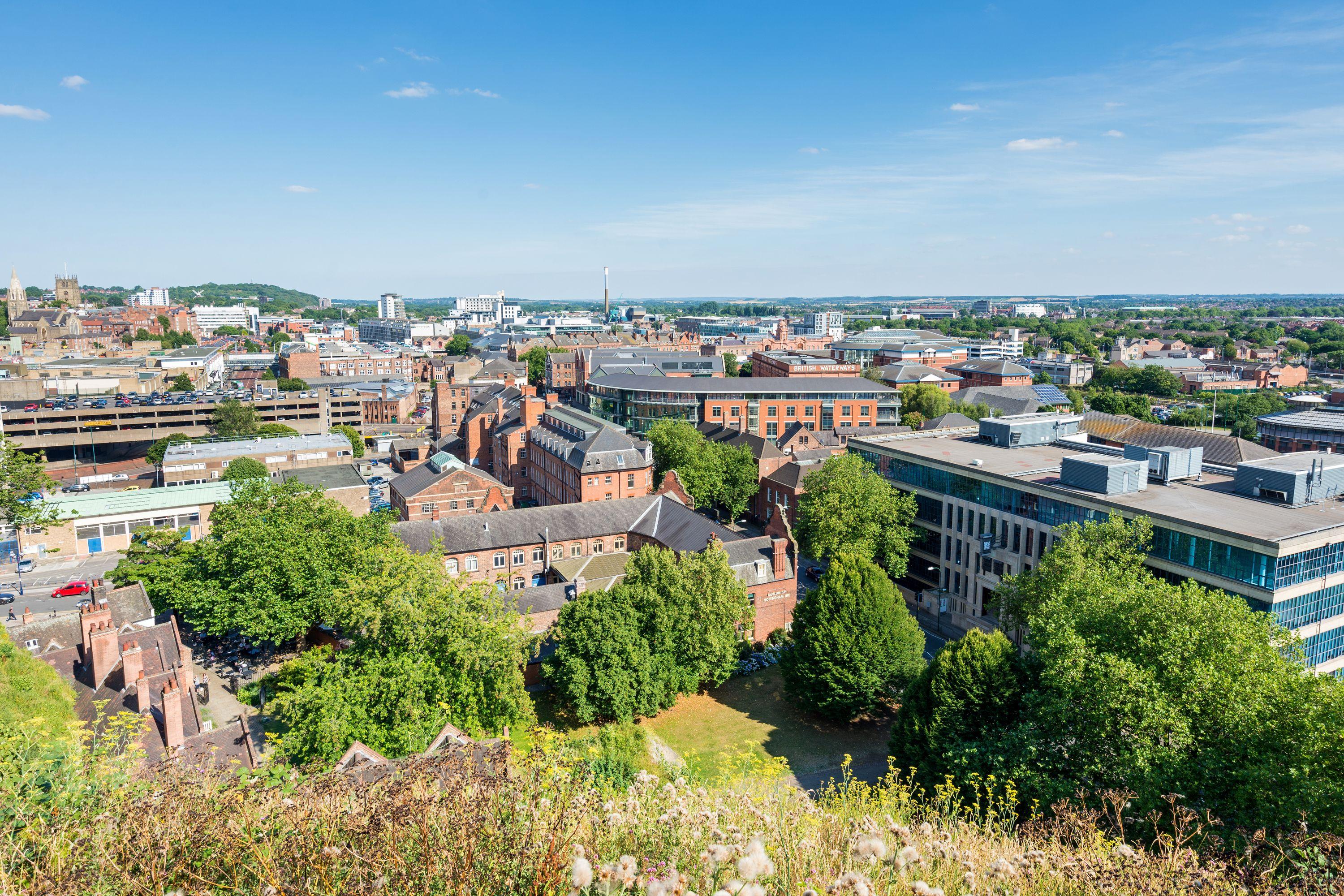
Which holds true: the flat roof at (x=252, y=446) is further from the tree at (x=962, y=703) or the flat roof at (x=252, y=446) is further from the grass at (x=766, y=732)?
the tree at (x=962, y=703)

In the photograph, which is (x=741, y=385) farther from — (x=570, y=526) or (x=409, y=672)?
(x=409, y=672)

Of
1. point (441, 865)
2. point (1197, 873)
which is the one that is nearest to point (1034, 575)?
point (1197, 873)

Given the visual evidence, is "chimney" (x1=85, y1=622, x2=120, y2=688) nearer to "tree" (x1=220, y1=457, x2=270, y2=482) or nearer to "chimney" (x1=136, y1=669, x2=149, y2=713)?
"chimney" (x1=136, y1=669, x2=149, y2=713)

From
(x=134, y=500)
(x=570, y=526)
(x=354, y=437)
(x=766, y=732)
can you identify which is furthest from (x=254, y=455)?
(x=766, y=732)

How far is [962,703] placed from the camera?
1126 inches

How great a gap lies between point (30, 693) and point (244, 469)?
52584 millimetres

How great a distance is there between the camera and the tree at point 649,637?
3466 centimetres

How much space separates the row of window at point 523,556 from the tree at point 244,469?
2574 cm

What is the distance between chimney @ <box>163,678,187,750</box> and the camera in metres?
25.4

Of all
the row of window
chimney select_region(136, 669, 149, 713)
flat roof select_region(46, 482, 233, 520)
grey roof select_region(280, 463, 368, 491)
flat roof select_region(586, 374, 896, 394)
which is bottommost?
the row of window

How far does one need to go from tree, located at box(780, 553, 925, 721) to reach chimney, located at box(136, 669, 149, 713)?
26.9 m

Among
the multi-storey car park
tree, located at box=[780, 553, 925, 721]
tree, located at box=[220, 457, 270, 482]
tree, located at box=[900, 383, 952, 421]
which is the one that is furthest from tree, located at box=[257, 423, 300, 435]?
tree, located at box=[900, 383, 952, 421]

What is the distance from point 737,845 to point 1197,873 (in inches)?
285

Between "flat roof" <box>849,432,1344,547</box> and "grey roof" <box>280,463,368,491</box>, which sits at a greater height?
"flat roof" <box>849,432,1344,547</box>
